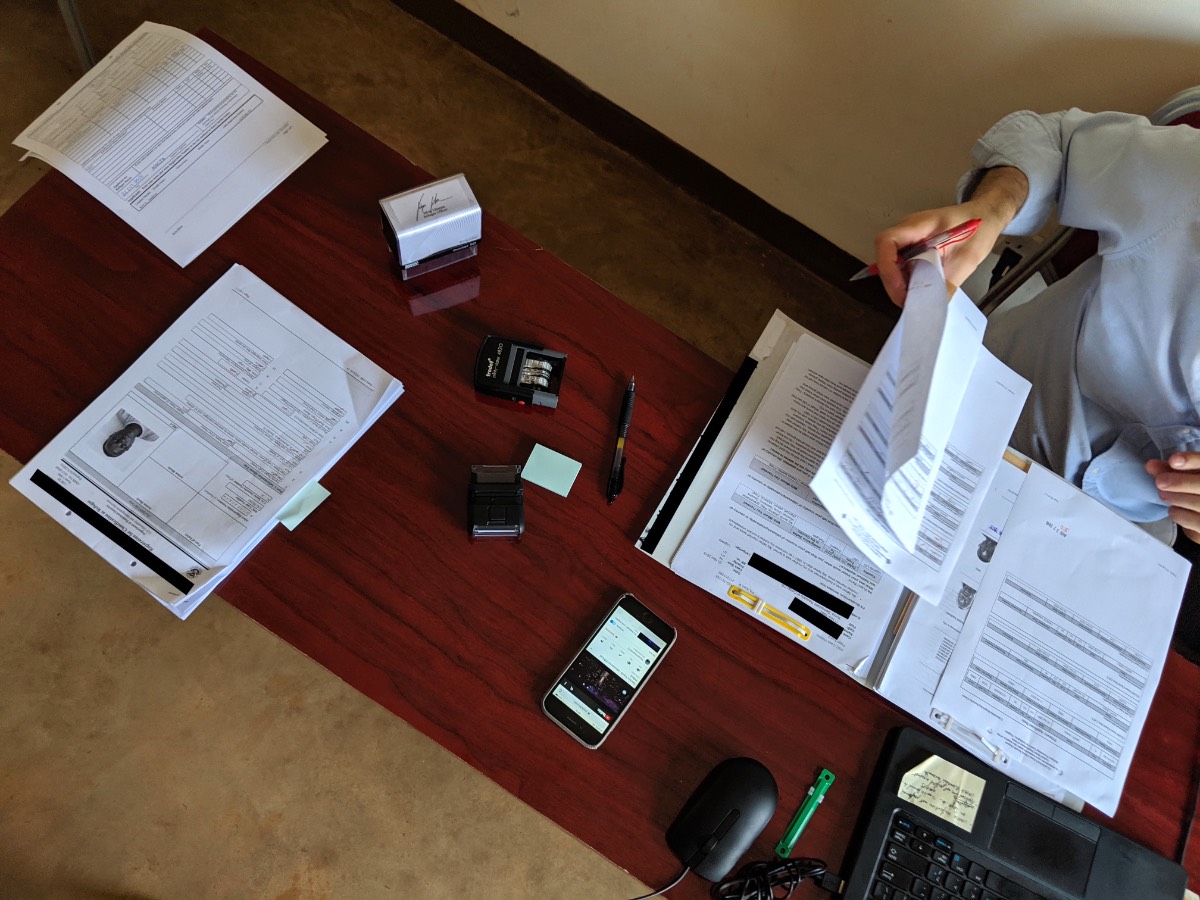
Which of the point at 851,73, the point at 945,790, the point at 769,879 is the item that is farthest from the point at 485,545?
the point at 851,73

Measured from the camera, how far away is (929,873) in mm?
813

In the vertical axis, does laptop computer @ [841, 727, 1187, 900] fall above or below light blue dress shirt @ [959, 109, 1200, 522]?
below

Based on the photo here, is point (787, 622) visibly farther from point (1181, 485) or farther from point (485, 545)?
point (1181, 485)

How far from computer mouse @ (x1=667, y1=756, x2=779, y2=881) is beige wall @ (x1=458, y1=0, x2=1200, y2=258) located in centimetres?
109

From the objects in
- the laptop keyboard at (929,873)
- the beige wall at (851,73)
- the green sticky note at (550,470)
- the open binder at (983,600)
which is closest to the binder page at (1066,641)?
the open binder at (983,600)

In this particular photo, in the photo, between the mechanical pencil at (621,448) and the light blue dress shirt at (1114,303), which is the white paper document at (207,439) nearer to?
the mechanical pencil at (621,448)

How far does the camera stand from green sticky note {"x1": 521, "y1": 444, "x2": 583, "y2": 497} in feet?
2.96

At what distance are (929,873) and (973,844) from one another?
0.05 metres

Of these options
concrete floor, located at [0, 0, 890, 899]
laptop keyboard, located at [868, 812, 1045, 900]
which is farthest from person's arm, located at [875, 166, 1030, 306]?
concrete floor, located at [0, 0, 890, 899]

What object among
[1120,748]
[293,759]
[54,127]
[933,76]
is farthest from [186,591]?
[933,76]

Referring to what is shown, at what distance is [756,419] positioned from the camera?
36.8 inches

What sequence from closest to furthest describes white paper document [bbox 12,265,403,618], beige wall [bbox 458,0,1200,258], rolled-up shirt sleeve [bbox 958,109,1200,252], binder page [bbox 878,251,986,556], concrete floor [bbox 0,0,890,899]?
binder page [bbox 878,251,986,556] → white paper document [bbox 12,265,403,618] → rolled-up shirt sleeve [bbox 958,109,1200,252] → beige wall [bbox 458,0,1200,258] → concrete floor [bbox 0,0,890,899]

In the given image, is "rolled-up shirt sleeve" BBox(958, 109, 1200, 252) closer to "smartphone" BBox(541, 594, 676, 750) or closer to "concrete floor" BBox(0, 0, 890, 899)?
"smartphone" BBox(541, 594, 676, 750)

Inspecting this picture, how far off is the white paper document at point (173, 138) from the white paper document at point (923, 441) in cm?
70
